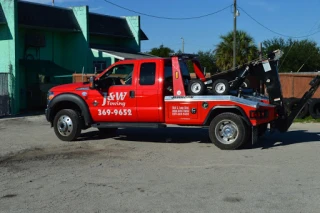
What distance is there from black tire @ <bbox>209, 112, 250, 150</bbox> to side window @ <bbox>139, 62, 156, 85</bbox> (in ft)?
6.18

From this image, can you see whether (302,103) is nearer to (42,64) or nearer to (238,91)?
(238,91)

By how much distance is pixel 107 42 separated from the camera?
30531 millimetres

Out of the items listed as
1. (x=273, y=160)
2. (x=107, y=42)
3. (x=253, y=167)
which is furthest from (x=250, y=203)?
(x=107, y=42)

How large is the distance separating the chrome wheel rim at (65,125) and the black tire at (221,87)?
4.04 m

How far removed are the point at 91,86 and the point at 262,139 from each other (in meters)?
4.87

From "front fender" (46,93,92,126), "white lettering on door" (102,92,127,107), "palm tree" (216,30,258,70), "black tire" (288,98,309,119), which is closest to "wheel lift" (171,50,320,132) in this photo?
"white lettering on door" (102,92,127,107)

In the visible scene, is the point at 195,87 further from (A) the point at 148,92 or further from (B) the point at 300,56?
(B) the point at 300,56

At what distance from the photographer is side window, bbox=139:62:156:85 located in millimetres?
11336

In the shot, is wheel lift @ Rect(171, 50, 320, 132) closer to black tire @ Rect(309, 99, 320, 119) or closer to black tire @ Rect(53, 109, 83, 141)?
black tire @ Rect(53, 109, 83, 141)

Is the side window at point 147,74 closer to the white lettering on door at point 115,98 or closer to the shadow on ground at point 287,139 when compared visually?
the white lettering on door at point 115,98

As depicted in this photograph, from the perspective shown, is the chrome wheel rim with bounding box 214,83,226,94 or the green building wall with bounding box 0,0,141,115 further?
the green building wall with bounding box 0,0,141,115

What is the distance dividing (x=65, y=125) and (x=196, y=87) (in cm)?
383

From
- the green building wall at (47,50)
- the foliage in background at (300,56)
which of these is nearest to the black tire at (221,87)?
the green building wall at (47,50)

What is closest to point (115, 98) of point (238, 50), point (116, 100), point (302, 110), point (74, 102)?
point (116, 100)
